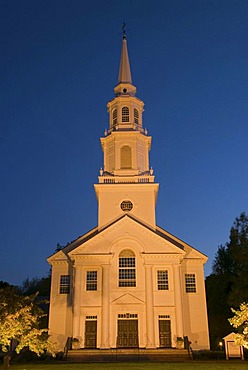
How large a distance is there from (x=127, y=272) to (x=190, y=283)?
5795 mm

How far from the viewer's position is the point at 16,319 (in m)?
19.6

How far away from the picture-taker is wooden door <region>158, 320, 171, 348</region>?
31797mm

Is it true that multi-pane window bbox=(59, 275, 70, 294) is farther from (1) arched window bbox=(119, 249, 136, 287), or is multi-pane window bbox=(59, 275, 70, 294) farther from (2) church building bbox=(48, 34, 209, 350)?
(1) arched window bbox=(119, 249, 136, 287)

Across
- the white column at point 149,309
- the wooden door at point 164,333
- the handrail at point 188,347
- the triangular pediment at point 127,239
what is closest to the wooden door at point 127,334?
the white column at point 149,309

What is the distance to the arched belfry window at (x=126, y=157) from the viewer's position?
3984cm

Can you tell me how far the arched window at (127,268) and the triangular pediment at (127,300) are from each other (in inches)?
36.5

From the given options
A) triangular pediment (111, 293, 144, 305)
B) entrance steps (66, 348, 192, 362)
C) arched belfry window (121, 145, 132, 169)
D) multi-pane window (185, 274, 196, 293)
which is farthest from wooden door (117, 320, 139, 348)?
arched belfry window (121, 145, 132, 169)

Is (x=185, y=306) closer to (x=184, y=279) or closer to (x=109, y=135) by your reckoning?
(x=184, y=279)

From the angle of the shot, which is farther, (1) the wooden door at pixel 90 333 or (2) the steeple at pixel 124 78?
(2) the steeple at pixel 124 78

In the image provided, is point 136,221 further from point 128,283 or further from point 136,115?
point 136,115

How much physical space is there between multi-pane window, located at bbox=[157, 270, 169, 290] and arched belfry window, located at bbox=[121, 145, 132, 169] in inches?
432

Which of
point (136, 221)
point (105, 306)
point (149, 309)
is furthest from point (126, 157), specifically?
point (149, 309)

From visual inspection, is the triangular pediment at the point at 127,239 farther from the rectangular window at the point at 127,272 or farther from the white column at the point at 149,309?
the white column at the point at 149,309

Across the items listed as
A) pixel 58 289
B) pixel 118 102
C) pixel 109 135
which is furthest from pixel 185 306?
pixel 118 102
